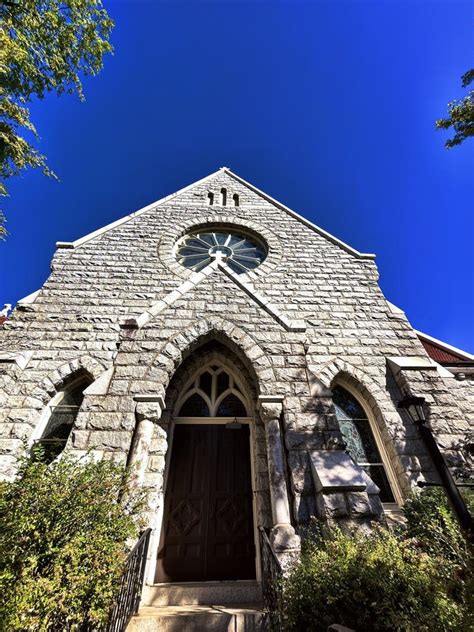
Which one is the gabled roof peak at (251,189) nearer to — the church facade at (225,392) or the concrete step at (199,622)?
the church facade at (225,392)

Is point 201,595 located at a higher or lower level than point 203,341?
lower

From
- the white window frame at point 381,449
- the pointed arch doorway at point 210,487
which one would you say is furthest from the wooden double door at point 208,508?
the white window frame at point 381,449

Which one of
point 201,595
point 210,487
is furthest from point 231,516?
point 201,595

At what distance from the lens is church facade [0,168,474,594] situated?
3.95 metres

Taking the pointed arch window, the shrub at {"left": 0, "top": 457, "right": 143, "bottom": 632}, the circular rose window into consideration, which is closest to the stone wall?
the pointed arch window

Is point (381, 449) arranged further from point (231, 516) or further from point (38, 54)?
point (38, 54)

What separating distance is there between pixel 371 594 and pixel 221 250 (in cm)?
787

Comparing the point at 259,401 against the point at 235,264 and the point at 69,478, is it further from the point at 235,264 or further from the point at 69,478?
the point at 235,264

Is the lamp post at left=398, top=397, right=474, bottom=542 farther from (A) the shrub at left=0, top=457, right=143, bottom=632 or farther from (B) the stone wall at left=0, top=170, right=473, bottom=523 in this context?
(A) the shrub at left=0, top=457, right=143, bottom=632

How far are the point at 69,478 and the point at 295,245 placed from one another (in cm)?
754

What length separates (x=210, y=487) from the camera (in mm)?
4703

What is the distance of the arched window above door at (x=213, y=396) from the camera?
5.44 metres

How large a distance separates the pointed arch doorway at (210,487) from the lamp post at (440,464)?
2.77 metres

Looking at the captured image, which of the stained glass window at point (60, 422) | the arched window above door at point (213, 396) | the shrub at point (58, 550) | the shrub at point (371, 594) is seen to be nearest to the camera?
the shrub at point (58, 550)
